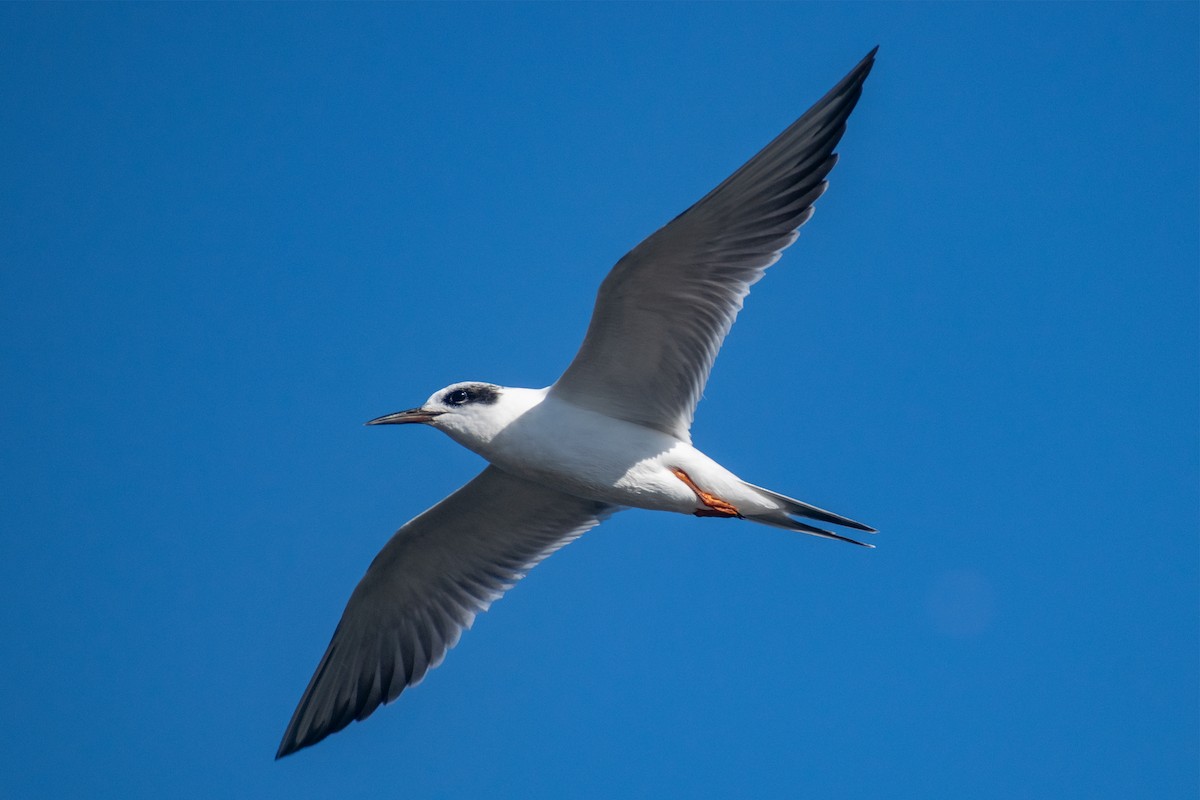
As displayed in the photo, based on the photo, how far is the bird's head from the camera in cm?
772

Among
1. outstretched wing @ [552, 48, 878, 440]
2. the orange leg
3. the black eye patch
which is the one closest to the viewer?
outstretched wing @ [552, 48, 878, 440]

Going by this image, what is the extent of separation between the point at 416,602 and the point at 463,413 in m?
2.13

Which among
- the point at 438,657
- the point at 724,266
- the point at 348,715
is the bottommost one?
the point at 348,715

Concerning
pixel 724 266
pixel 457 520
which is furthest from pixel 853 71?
pixel 457 520

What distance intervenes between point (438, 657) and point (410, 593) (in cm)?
53

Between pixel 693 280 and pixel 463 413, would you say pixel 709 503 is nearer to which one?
pixel 693 280

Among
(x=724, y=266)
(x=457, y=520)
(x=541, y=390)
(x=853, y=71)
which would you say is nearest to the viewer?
(x=853, y=71)

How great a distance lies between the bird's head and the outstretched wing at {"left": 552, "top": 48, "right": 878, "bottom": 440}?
44 cm

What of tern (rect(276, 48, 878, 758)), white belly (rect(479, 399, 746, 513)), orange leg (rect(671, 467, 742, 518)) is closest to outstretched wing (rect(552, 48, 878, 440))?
tern (rect(276, 48, 878, 758))

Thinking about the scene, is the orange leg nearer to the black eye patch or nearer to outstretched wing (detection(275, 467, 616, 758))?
the black eye patch

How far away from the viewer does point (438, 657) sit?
9.20 meters

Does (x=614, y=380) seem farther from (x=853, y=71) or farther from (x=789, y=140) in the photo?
(x=853, y=71)

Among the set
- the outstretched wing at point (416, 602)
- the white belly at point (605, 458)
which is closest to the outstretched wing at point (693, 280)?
the white belly at point (605, 458)

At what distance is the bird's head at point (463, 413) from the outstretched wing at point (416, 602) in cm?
140
